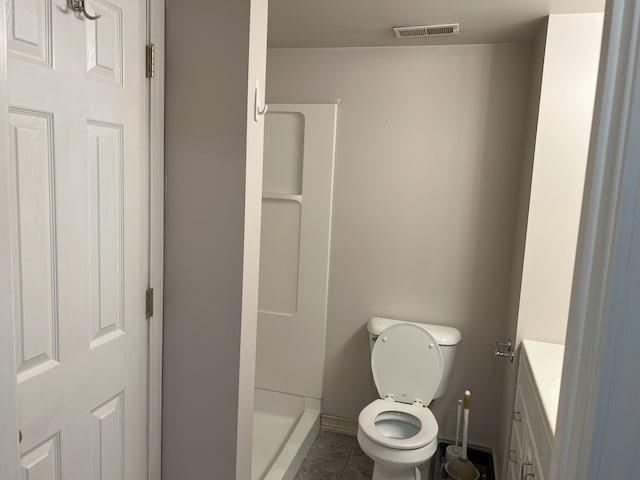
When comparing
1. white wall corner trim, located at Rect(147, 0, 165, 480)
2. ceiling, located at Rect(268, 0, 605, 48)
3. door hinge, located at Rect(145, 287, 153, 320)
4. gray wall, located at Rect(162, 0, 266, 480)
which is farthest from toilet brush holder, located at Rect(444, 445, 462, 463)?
ceiling, located at Rect(268, 0, 605, 48)

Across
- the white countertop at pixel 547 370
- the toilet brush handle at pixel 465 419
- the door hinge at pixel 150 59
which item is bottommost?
the toilet brush handle at pixel 465 419

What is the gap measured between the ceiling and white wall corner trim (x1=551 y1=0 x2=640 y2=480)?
1.70 m

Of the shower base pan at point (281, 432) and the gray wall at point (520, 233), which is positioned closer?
the gray wall at point (520, 233)

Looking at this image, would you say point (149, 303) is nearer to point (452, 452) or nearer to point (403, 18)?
point (403, 18)

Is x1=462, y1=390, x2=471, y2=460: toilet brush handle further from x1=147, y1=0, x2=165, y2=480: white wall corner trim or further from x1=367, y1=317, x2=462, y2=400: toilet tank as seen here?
x1=147, y1=0, x2=165, y2=480: white wall corner trim

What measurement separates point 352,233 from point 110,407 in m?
1.68

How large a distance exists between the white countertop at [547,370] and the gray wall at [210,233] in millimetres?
993

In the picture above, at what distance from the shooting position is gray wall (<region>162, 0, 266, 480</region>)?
1.55 m

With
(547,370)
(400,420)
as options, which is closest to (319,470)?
(400,420)

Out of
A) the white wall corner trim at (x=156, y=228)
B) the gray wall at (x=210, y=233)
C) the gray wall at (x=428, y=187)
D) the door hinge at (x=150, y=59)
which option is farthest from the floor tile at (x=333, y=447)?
the door hinge at (x=150, y=59)

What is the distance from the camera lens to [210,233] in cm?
163

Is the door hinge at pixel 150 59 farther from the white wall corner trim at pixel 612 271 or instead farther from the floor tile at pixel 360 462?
the floor tile at pixel 360 462

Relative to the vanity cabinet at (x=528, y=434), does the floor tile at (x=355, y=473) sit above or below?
below

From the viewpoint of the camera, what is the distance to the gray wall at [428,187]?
8.40 ft
